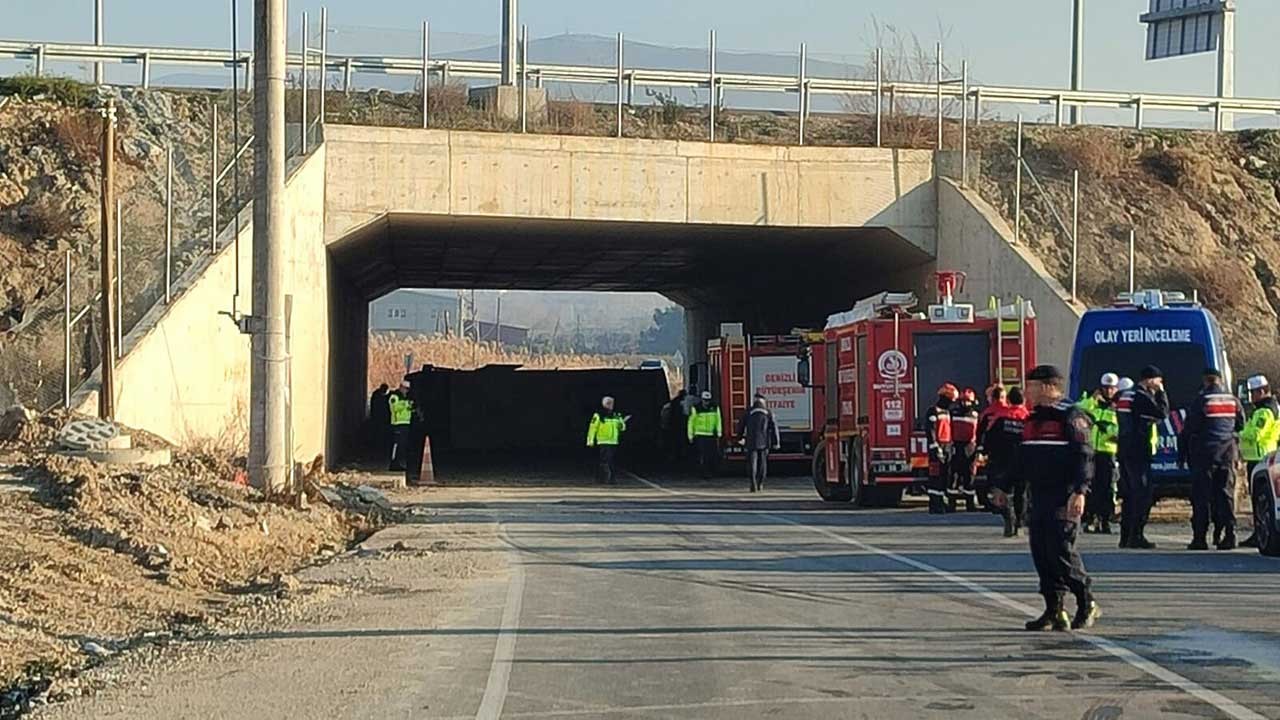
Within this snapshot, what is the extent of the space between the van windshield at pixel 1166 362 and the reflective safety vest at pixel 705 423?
15.7 meters

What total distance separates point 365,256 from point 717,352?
28.6ft

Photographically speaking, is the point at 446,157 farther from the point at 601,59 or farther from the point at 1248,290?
the point at 1248,290

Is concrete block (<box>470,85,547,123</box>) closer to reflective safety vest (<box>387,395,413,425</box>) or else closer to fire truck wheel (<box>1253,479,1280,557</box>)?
reflective safety vest (<box>387,395,413,425</box>)

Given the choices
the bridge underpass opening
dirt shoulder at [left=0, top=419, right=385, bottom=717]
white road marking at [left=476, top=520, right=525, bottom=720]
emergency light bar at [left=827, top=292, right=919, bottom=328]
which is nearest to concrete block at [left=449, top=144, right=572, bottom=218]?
the bridge underpass opening

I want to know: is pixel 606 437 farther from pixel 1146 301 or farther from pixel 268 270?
pixel 1146 301

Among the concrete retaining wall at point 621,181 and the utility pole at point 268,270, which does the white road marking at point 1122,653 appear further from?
the concrete retaining wall at point 621,181

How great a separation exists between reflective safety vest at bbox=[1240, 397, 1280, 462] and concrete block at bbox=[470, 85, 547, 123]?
20.7 metres

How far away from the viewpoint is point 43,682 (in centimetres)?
1086

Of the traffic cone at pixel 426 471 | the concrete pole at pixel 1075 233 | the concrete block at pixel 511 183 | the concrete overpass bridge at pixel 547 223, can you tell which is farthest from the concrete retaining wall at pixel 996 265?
the traffic cone at pixel 426 471

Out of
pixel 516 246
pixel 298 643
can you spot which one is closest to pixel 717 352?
pixel 516 246

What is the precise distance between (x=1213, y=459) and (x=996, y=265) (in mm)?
16120

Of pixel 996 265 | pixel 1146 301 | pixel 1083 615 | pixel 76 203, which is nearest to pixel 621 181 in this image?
pixel 996 265

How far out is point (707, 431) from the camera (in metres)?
37.4

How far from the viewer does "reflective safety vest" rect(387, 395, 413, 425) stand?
35.8 m
